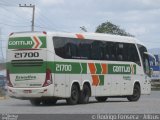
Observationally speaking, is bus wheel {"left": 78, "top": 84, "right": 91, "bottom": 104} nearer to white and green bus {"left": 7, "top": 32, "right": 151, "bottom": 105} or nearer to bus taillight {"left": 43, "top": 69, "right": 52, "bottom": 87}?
white and green bus {"left": 7, "top": 32, "right": 151, "bottom": 105}

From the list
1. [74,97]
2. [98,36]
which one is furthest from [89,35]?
[74,97]

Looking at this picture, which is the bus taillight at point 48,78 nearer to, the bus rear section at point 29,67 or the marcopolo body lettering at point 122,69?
the bus rear section at point 29,67

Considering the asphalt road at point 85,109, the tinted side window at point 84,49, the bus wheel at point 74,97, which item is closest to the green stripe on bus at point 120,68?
the tinted side window at point 84,49

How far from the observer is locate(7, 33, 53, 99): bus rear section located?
29281mm

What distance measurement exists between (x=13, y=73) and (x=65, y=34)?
2966 mm

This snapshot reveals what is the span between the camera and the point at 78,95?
1227 inches

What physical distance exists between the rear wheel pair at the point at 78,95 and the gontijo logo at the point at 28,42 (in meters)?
2.79

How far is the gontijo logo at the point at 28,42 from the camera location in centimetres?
2933

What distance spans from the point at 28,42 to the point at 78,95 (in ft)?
12.0

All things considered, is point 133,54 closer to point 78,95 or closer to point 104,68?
point 104,68

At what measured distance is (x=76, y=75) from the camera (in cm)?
3080

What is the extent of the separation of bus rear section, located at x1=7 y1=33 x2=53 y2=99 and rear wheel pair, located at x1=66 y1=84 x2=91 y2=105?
5.20 feet

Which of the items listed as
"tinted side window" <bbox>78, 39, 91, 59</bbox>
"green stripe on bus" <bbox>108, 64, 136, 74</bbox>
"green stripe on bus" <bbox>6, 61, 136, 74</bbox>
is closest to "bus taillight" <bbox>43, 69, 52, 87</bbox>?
"green stripe on bus" <bbox>6, 61, 136, 74</bbox>

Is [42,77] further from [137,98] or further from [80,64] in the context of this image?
[137,98]
